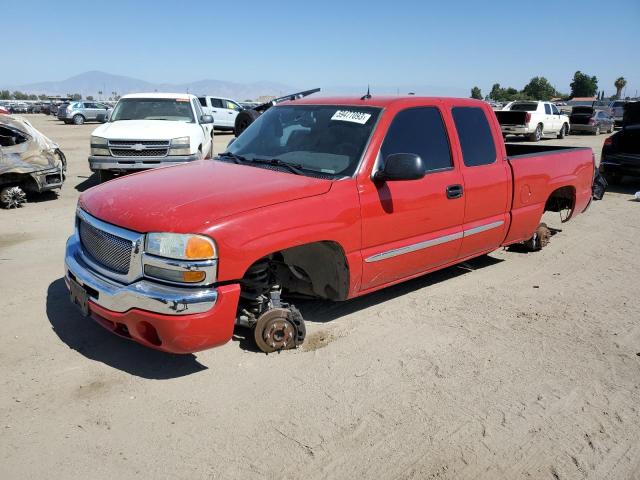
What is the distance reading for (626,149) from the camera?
1105cm

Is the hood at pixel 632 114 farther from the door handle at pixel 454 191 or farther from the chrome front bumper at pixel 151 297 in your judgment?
the chrome front bumper at pixel 151 297

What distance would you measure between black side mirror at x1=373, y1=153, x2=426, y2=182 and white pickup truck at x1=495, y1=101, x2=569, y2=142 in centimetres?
1951

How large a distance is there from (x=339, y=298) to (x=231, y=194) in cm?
117

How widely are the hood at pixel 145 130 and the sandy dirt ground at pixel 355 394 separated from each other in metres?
5.05

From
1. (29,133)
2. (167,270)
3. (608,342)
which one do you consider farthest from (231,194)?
(29,133)

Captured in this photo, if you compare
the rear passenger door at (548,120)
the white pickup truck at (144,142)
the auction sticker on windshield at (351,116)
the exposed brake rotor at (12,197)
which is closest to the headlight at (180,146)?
the white pickup truck at (144,142)

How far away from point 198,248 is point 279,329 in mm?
974

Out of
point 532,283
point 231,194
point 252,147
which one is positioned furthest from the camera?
point 532,283

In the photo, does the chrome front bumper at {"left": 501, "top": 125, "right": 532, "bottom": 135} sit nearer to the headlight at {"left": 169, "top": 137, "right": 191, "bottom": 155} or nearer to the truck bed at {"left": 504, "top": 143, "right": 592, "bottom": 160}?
the truck bed at {"left": 504, "top": 143, "right": 592, "bottom": 160}

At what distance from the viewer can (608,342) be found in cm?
409

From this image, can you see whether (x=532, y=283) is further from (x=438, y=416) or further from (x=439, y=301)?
(x=438, y=416)

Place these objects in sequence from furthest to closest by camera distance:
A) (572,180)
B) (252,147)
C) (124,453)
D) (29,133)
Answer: (29,133)
(572,180)
(252,147)
(124,453)

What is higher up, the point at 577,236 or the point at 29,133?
the point at 29,133

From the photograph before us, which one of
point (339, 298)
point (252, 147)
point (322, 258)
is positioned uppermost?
point (252, 147)
